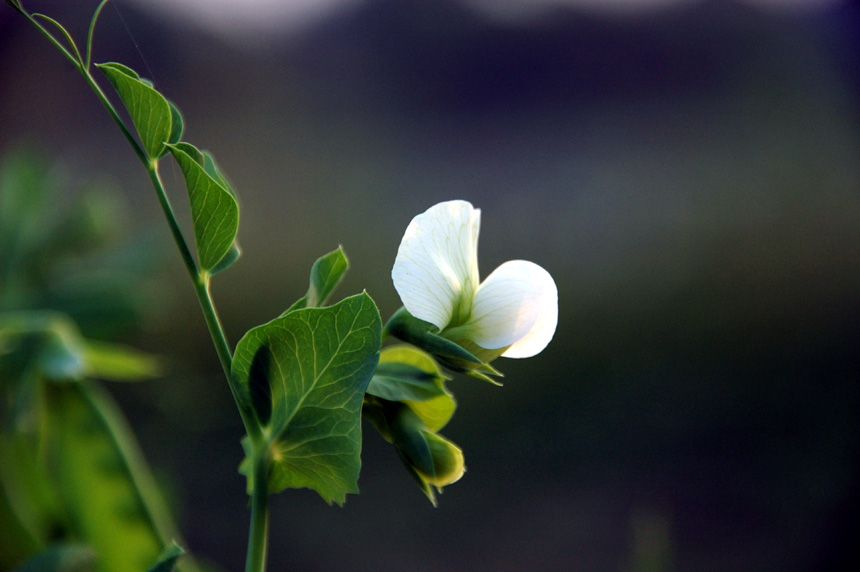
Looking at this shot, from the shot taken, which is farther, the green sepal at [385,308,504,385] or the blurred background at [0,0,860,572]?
the blurred background at [0,0,860,572]

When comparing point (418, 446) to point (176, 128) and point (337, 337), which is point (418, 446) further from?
point (176, 128)

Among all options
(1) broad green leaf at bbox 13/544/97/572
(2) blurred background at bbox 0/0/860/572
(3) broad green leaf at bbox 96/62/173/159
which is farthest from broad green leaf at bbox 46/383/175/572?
(2) blurred background at bbox 0/0/860/572

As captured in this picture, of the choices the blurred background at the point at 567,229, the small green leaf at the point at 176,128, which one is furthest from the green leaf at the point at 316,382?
the blurred background at the point at 567,229

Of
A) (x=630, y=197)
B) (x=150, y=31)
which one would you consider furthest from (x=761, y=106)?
(x=150, y=31)

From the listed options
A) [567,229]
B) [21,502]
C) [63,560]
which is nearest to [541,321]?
[63,560]

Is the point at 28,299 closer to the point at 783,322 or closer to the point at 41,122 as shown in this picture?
the point at 41,122

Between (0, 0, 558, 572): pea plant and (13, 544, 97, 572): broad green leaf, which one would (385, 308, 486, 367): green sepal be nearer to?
(0, 0, 558, 572): pea plant

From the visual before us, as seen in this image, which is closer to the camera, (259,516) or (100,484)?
(259,516)

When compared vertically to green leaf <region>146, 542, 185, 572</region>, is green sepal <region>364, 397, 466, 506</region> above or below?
above
